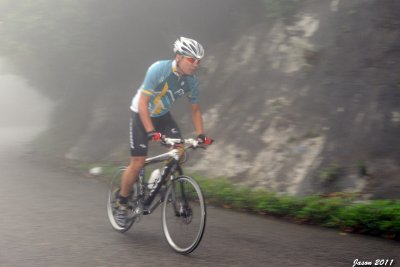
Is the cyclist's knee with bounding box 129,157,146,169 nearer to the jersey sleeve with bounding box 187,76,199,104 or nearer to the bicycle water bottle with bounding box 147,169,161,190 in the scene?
the bicycle water bottle with bounding box 147,169,161,190

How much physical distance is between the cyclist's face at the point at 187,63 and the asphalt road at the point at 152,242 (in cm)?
199

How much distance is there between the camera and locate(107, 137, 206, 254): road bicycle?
18.2 ft

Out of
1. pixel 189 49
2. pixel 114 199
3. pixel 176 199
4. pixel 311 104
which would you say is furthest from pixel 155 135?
pixel 311 104

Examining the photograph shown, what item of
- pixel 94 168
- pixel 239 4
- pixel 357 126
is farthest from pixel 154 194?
pixel 239 4

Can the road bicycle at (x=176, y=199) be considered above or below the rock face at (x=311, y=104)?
below

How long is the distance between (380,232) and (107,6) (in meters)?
10.6

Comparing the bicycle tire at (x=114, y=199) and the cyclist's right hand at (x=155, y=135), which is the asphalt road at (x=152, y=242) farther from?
the cyclist's right hand at (x=155, y=135)

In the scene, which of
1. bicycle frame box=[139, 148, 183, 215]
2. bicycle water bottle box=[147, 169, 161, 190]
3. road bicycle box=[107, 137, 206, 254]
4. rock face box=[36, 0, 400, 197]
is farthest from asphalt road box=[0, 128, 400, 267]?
rock face box=[36, 0, 400, 197]

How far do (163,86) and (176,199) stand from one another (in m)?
1.32

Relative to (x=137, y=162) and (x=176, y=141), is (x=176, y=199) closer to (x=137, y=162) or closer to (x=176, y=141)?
(x=176, y=141)

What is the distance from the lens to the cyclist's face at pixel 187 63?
233 inches

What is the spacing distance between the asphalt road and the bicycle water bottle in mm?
644

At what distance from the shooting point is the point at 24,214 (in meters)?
7.71

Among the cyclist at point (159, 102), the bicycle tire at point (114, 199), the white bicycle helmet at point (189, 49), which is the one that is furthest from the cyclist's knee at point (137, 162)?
the white bicycle helmet at point (189, 49)
